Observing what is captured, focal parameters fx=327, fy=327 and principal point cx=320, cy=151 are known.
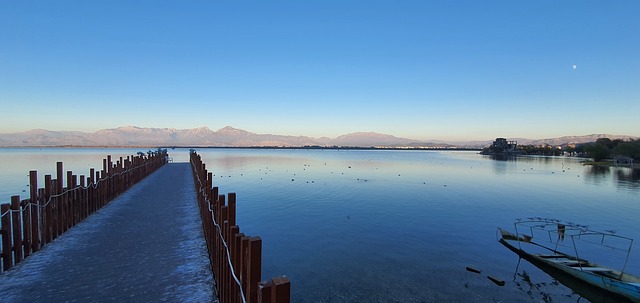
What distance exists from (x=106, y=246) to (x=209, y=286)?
423 cm

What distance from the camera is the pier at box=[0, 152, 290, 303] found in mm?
5234

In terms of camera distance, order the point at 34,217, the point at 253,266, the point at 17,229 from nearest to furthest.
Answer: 1. the point at 253,266
2. the point at 17,229
3. the point at 34,217

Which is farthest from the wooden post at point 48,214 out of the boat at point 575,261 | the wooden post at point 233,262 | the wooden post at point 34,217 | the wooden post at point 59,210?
the boat at point 575,261

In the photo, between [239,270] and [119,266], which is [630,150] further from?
[119,266]

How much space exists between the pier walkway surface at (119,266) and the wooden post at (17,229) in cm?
24

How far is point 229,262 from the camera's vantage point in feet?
17.3

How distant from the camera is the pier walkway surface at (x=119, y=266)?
6223 mm

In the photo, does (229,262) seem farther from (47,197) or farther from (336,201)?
(336,201)

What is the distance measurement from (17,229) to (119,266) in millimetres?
2706

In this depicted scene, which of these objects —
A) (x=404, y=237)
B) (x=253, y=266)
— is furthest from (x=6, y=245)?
(x=404, y=237)

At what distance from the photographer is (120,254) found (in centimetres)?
833

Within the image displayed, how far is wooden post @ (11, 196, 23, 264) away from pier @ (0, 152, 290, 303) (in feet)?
0.06

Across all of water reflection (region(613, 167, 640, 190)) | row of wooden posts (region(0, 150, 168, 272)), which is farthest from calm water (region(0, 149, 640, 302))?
water reflection (region(613, 167, 640, 190))

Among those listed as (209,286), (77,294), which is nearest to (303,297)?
(209,286)
